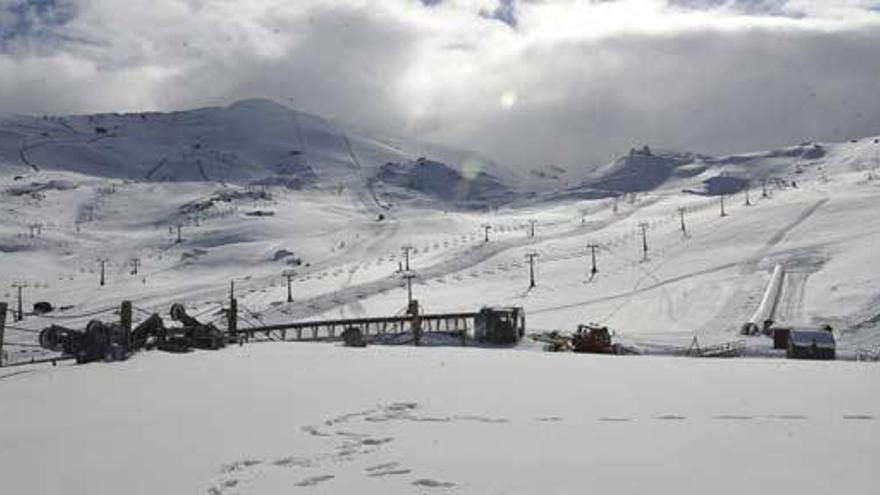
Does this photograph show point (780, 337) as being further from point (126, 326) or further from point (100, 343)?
point (100, 343)

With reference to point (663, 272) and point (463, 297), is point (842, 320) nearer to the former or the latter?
point (663, 272)

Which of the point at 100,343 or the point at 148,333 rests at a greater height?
the point at 148,333

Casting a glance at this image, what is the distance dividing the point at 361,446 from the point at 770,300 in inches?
2730

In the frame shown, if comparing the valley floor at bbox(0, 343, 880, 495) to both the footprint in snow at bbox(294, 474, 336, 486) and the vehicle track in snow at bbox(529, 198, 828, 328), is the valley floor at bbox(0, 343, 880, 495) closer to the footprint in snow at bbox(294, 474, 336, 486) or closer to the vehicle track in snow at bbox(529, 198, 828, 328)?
the footprint in snow at bbox(294, 474, 336, 486)

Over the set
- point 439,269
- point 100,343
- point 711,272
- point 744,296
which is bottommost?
point 100,343

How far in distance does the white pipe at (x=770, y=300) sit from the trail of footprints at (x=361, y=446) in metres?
55.4

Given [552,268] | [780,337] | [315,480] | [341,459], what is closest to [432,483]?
[315,480]

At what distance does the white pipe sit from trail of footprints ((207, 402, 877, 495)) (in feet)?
182

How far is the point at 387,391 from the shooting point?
15.1m

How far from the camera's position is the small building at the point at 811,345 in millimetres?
43156

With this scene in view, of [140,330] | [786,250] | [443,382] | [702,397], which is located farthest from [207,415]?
[786,250]

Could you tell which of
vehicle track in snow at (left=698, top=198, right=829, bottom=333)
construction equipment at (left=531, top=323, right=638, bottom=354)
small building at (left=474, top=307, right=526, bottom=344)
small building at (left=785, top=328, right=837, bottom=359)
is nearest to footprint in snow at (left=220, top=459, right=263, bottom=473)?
construction equipment at (left=531, top=323, right=638, bottom=354)

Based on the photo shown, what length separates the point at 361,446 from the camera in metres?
10.6

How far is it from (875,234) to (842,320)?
35.5 metres
